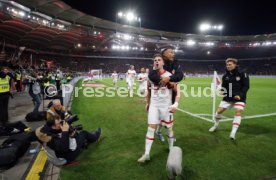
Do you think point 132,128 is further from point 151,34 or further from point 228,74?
point 151,34

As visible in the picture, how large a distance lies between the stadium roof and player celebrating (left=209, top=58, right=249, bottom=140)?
33065mm

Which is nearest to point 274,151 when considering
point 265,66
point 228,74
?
point 228,74

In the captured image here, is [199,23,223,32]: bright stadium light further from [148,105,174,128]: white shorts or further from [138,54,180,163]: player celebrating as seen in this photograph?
[148,105,174,128]: white shorts

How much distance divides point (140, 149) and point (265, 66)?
7388cm

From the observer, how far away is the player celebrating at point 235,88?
18.9ft

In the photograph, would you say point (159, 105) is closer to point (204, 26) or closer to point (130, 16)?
point (130, 16)

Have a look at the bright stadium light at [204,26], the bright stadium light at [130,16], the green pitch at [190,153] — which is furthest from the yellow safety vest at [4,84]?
the bright stadium light at [204,26]

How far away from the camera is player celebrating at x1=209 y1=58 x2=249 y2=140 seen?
5.75 meters

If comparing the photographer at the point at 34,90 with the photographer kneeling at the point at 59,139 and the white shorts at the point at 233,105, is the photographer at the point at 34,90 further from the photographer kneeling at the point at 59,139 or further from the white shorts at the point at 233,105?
the white shorts at the point at 233,105

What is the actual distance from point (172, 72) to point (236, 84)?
8.85 feet

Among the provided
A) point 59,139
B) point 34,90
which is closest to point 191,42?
point 34,90

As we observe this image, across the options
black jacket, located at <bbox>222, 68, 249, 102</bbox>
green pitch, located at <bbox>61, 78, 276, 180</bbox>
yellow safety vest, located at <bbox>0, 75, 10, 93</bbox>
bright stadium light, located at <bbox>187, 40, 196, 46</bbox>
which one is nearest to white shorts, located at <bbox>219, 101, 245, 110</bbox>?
black jacket, located at <bbox>222, 68, 249, 102</bbox>

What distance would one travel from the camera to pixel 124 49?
220 ft

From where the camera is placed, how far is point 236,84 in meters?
6.00
